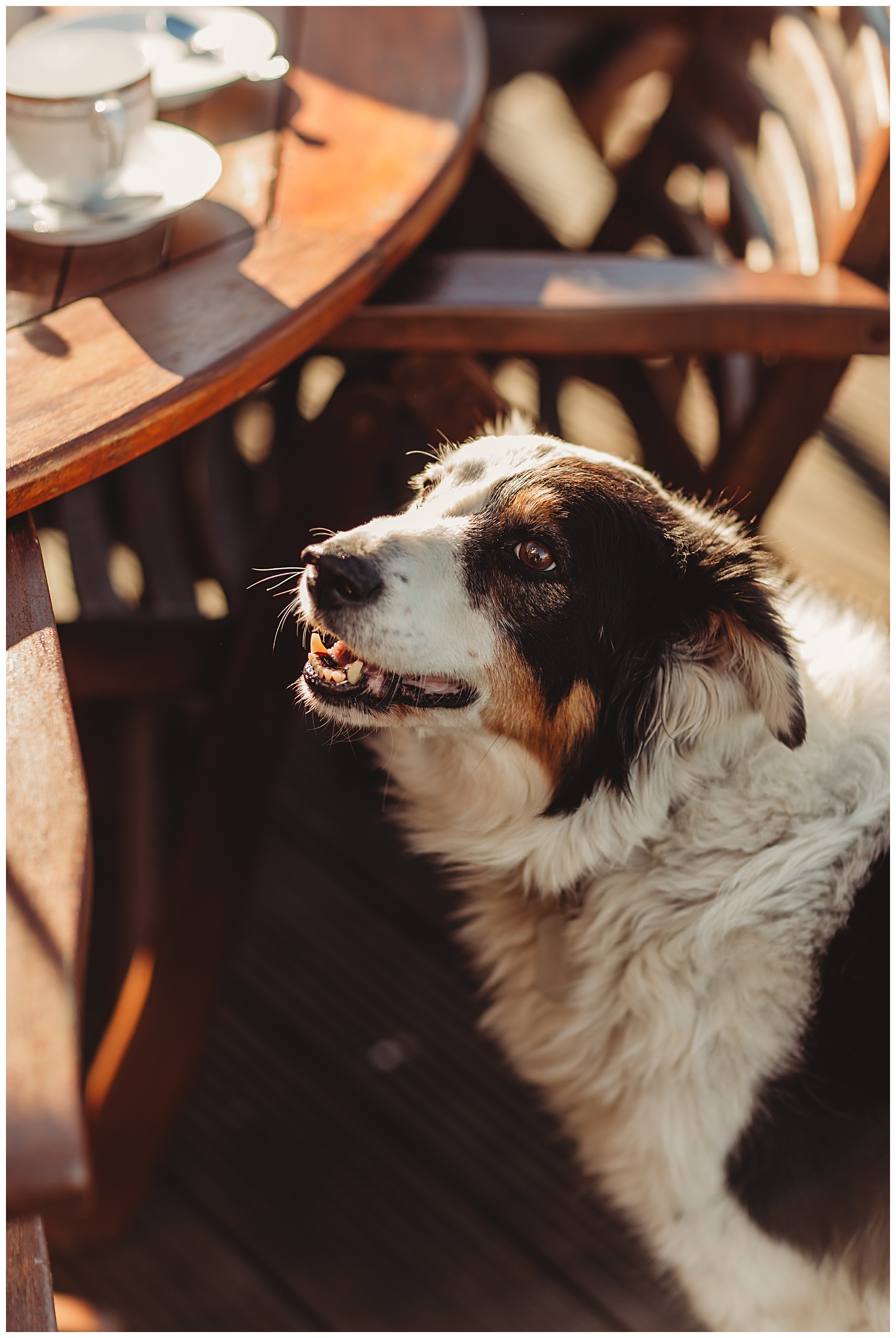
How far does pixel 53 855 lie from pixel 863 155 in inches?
58.9

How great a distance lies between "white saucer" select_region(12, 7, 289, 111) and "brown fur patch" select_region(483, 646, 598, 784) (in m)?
1.00

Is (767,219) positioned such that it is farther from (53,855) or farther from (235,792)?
(53,855)

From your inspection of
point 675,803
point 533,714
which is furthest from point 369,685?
point 675,803

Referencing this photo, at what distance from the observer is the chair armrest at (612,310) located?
1402 millimetres

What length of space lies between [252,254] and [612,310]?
19.8 inches

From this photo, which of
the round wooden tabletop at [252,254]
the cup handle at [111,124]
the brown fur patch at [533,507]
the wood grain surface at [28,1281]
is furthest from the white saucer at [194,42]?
the wood grain surface at [28,1281]

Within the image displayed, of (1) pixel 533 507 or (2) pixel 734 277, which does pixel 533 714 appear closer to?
(1) pixel 533 507

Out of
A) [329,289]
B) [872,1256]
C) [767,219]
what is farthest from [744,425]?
[872,1256]

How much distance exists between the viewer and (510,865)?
1362 millimetres

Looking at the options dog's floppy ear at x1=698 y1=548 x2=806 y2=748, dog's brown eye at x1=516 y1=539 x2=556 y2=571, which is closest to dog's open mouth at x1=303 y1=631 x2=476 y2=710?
dog's brown eye at x1=516 y1=539 x2=556 y2=571

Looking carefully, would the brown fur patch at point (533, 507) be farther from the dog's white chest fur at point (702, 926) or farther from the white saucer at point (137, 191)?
the white saucer at point (137, 191)

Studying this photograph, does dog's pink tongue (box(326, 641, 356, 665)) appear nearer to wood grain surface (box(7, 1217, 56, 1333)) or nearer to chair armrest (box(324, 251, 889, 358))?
chair armrest (box(324, 251, 889, 358))

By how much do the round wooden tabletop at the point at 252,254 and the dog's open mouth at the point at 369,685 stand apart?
0.98ft

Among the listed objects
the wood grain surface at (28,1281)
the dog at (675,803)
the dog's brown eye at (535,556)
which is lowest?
the wood grain surface at (28,1281)
